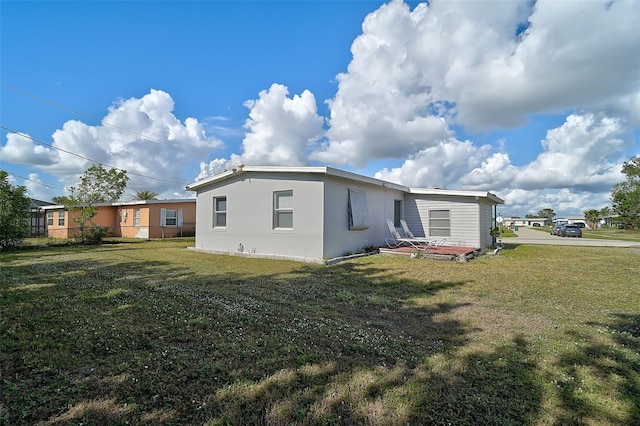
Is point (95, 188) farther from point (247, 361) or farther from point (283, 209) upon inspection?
point (247, 361)

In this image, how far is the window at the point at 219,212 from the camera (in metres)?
13.5

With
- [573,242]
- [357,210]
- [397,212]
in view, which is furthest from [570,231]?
[357,210]

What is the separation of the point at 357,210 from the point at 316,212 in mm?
1878

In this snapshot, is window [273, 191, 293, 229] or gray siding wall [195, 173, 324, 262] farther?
window [273, 191, 293, 229]

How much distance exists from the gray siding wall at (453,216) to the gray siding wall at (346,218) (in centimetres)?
201

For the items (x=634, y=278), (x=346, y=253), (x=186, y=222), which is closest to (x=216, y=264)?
(x=346, y=253)

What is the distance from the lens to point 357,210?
11.9 metres

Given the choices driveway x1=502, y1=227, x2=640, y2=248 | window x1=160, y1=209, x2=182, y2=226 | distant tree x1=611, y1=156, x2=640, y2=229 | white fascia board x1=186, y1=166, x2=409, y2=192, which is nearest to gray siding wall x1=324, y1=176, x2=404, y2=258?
white fascia board x1=186, y1=166, x2=409, y2=192

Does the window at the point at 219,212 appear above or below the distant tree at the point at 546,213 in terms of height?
below

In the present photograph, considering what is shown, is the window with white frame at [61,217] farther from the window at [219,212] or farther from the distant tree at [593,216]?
the distant tree at [593,216]

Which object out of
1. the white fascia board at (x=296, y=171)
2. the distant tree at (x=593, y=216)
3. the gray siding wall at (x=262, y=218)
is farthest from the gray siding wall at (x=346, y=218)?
the distant tree at (x=593, y=216)

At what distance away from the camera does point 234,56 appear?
13078 mm

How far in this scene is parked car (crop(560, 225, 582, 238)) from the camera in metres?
31.9

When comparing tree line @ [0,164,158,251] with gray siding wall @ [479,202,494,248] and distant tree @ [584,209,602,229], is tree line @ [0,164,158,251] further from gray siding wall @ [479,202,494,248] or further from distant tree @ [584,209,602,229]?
distant tree @ [584,209,602,229]
